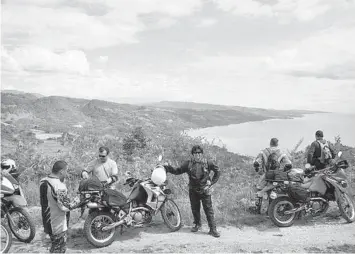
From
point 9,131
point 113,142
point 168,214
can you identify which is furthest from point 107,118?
point 168,214

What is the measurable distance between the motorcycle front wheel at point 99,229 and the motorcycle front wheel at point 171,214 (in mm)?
1140

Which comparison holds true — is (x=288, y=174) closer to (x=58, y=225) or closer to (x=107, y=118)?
(x=58, y=225)

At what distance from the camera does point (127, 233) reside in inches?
263

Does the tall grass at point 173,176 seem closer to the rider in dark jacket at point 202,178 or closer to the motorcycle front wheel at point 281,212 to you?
the motorcycle front wheel at point 281,212

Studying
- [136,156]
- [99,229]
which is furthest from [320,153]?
[136,156]

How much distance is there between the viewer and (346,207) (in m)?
7.54

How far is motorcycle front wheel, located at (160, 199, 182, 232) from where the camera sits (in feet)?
22.6

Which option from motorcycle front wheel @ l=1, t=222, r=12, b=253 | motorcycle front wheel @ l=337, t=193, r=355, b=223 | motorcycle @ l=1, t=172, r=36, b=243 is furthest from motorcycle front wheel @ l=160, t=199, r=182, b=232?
motorcycle front wheel @ l=337, t=193, r=355, b=223

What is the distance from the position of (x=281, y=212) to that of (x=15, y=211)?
5.15 m

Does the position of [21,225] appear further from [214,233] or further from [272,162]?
[272,162]

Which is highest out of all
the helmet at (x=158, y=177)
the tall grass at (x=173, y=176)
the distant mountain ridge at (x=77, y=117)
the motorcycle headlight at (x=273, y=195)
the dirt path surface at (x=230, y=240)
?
the distant mountain ridge at (x=77, y=117)

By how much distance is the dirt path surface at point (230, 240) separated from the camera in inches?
234

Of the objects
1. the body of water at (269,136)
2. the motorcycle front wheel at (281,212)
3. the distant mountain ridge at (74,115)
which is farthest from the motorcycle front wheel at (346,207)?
the distant mountain ridge at (74,115)

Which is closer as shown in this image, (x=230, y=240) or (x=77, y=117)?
(x=230, y=240)
